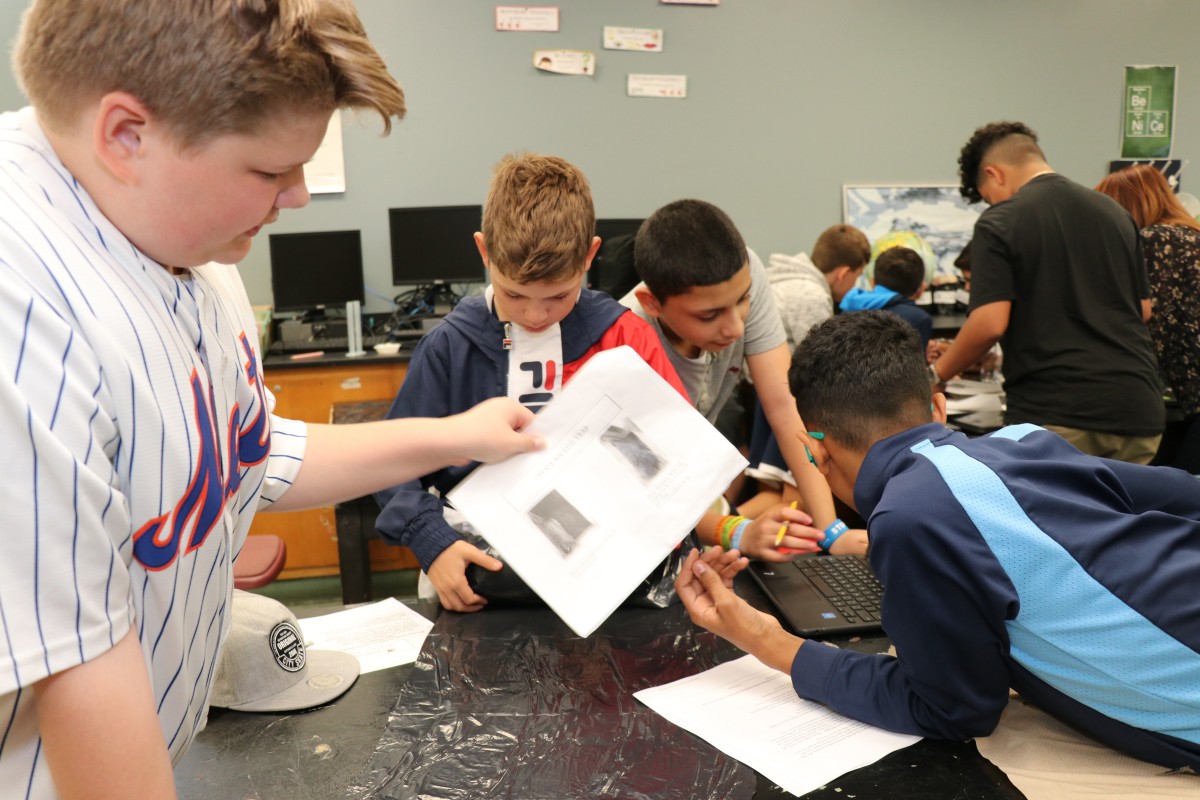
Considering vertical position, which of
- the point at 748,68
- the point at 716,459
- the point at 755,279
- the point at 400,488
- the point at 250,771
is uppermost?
the point at 748,68

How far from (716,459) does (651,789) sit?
47cm

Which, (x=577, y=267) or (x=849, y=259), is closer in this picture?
(x=577, y=267)

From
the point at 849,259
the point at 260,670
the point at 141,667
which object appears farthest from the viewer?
the point at 849,259

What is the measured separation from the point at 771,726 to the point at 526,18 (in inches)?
158

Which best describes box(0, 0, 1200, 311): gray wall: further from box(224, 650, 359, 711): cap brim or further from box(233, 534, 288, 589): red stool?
box(224, 650, 359, 711): cap brim

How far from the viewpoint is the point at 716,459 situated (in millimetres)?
1289

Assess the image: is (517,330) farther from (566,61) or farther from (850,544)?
(566,61)

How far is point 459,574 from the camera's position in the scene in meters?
1.44

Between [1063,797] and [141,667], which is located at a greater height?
[141,667]

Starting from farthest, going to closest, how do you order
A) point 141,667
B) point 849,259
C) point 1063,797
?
point 849,259, point 1063,797, point 141,667

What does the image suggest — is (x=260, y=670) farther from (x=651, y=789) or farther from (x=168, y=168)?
(x=168, y=168)

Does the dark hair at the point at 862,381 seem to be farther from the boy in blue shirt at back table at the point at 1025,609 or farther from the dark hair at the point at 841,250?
the dark hair at the point at 841,250

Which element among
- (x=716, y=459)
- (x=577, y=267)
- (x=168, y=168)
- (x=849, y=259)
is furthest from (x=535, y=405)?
(x=849, y=259)

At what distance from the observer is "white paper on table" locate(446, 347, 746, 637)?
1.23 meters
